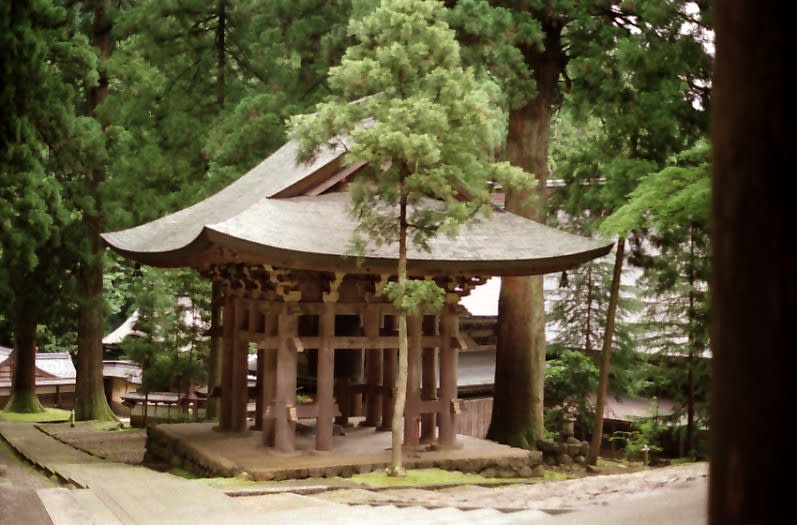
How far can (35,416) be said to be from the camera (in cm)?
2255

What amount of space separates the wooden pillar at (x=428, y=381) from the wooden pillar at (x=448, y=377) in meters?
0.21

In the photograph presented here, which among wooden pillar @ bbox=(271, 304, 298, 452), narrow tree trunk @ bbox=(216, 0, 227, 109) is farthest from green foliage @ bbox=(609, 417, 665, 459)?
narrow tree trunk @ bbox=(216, 0, 227, 109)

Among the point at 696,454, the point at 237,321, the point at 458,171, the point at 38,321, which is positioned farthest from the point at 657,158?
the point at 38,321

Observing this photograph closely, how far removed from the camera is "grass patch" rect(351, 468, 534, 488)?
9547mm

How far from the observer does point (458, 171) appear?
9375 mm

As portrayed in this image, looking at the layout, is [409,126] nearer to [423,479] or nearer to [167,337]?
[423,479]

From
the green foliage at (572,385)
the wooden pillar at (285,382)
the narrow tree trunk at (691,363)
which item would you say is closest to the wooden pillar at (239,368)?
the wooden pillar at (285,382)

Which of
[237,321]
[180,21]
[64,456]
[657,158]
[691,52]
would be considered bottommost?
[64,456]

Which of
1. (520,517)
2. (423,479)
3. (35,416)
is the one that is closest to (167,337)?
(35,416)

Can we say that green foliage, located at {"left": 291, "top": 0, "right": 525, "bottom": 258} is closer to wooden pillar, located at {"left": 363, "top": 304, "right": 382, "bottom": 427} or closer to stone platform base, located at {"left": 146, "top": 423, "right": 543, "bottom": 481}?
stone platform base, located at {"left": 146, "top": 423, "right": 543, "bottom": 481}

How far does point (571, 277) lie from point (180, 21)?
31.4 feet

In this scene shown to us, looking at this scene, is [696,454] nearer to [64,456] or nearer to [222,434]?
[222,434]

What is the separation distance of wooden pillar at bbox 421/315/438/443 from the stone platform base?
46cm

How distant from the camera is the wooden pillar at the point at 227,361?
12.6 metres
